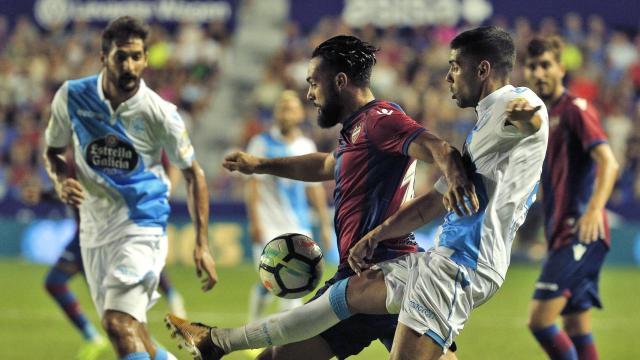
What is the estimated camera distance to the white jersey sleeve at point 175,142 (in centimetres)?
628

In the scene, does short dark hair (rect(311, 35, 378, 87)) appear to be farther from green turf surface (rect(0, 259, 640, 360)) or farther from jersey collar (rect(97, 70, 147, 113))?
green turf surface (rect(0, 259, 640, 360))

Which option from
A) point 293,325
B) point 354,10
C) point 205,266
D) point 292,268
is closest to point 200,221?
point 205,266

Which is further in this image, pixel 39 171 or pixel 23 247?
pixel 39 171

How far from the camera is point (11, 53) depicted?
72.4ft

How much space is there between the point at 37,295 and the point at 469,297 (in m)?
9.74

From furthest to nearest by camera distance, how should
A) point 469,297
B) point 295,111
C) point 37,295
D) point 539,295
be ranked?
point 37,295, point 295,111, point 539,295, point 469,297

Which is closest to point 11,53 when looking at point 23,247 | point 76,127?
point 23,247

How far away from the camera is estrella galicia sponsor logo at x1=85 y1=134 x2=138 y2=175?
20.6 ft

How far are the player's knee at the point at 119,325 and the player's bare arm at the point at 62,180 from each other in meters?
0.68

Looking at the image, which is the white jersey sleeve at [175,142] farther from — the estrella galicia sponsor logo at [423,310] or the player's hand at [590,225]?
the player's hand at [590,225]

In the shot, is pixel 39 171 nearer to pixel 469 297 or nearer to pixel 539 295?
pixel 539 295

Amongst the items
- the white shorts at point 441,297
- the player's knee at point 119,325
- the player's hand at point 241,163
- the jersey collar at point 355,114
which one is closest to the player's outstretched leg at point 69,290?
the player's knee at point 119,325

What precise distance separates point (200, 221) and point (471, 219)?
2027 mm

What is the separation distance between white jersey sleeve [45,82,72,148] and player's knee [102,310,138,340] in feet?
3.95
